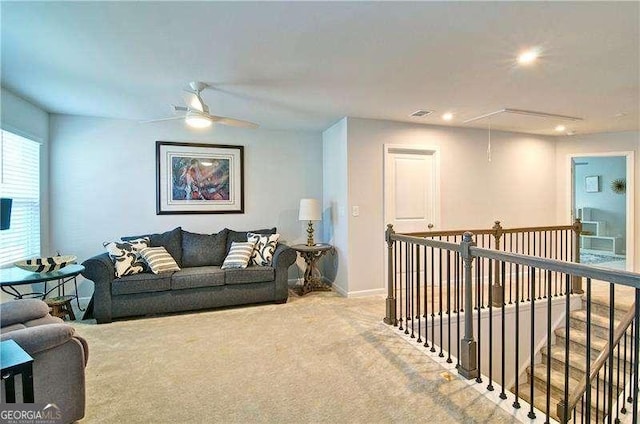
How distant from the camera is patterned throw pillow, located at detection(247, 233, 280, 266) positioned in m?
4.11

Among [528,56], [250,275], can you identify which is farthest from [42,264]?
[528,56]

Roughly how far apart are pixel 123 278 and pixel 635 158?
7.35 metres

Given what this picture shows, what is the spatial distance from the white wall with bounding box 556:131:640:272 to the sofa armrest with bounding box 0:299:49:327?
22.0 feet

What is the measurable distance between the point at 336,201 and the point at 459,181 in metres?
1.88

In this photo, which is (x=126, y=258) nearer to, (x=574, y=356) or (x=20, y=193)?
(x=20, y=193)

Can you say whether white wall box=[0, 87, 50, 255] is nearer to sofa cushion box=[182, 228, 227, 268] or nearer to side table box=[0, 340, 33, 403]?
sofa cushion box=[182, 228, 227, 268]

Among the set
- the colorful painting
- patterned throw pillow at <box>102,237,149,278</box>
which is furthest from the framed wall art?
patterned throw pillow at <box>102,237,149,278</box>

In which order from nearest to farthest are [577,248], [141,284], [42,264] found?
[42,264], [141,284], [577,248]

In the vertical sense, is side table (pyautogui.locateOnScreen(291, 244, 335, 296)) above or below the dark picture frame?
below

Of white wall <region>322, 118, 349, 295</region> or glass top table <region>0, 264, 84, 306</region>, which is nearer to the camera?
glass top table <region>0, 264, 84, 306</region>

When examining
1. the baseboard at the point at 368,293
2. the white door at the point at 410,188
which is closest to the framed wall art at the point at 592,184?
the white door at the point at 410,188

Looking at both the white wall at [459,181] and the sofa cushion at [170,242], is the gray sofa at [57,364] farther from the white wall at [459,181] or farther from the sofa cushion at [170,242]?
the white wall at [459,181]

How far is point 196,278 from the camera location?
3.70m

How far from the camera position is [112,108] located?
381cm
